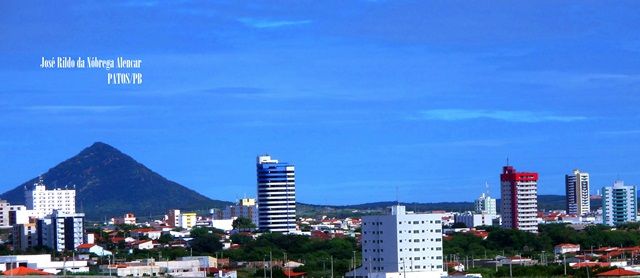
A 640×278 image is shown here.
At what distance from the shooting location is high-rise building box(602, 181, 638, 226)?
100m

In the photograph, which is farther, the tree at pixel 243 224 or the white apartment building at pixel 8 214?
the white apartment building at pixel 8 214

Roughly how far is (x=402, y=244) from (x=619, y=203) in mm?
57219

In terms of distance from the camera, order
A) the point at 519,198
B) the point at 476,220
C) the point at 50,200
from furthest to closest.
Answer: the point at 50,200, the point at 476,220, the point at 519,198

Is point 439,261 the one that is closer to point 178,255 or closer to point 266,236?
point 178,255

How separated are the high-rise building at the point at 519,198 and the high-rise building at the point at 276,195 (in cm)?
1409

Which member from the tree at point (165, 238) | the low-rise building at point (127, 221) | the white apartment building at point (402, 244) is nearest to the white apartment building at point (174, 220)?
the low-rise building at point (127, 221)

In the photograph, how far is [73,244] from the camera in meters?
71.0

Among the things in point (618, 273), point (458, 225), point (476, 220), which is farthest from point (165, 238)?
point (618, 273)

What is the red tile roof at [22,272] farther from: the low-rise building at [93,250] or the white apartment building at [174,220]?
the white apartment building at [174,220]

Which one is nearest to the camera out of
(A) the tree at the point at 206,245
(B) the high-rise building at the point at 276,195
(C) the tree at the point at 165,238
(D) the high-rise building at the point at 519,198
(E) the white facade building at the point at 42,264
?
(E) the white facade building at the point at 42,264

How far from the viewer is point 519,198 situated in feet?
282

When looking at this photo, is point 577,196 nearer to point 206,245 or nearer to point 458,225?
point 458,225

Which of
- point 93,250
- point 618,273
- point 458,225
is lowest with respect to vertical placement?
point 618,273

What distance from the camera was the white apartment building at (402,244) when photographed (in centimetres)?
4675
